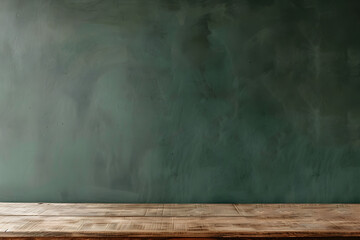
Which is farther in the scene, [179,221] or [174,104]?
[174,104]

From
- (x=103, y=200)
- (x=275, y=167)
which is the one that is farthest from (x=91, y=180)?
(x=275, y=167)

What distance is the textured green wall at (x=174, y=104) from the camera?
1781 mm

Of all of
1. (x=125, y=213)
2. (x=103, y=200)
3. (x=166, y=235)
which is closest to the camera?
(x=166, y=235)

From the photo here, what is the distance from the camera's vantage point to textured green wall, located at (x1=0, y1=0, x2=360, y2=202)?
1781mm

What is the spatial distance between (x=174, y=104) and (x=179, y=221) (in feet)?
2.11

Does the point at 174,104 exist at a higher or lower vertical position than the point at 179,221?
higher

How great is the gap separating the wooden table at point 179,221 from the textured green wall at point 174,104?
0.13 m

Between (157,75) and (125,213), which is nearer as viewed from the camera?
(125,213)

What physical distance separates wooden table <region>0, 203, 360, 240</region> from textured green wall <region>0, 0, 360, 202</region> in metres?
0.13

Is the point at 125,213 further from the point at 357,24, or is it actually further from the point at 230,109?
the point at 357,24

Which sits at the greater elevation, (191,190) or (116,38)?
(116,38)

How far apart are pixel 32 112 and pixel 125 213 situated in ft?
2.52

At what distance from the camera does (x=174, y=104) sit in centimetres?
179

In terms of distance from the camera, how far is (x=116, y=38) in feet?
5.88
